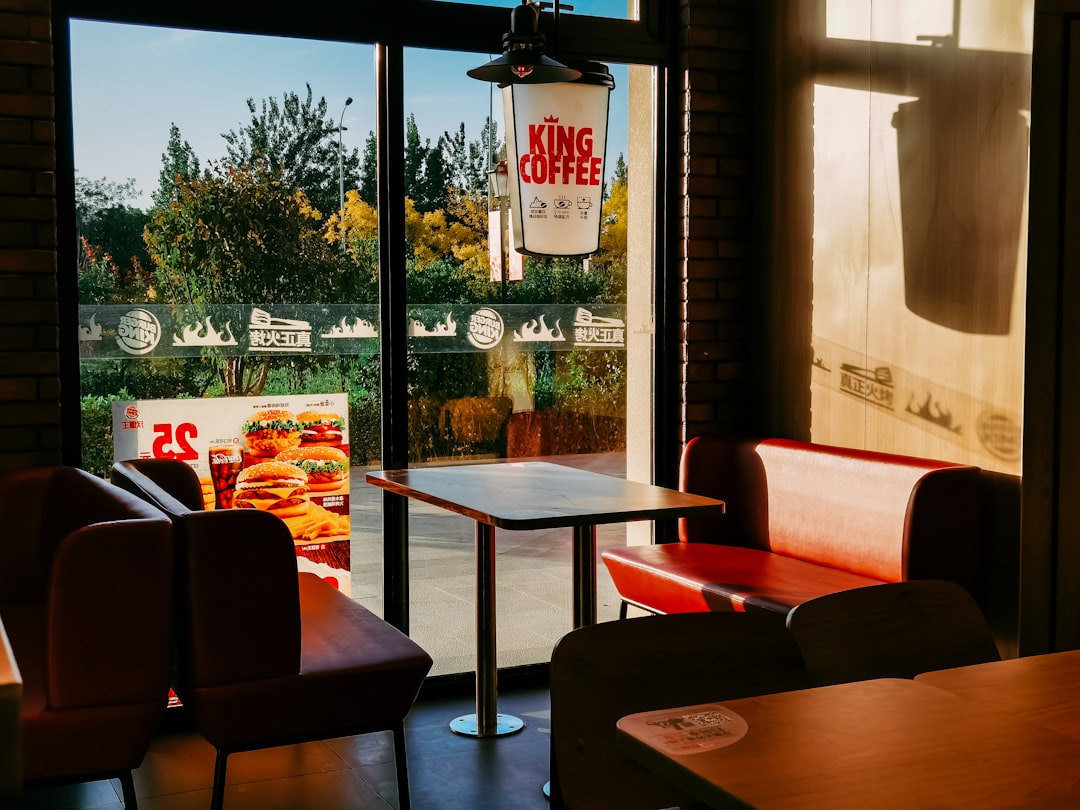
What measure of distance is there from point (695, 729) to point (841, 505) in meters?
2.60

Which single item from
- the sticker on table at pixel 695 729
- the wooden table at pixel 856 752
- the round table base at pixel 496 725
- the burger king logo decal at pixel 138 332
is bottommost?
the round table base at pixel 496 725

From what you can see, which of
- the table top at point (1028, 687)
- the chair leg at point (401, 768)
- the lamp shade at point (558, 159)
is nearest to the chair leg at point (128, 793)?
the chair leg at point (401, 768)

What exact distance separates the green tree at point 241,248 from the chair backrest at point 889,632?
2.65 metres

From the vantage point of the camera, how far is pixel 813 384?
15.1 ft

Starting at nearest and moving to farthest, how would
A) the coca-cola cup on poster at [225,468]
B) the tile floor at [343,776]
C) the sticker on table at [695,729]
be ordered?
1. the sticker on table at [695,729]
2. the tile floor at [343,776]
3. the coca-cola cup on poster at [225,468]

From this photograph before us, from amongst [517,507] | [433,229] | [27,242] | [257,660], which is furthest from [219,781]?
[433,229]

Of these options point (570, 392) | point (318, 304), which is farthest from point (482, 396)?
point (318, 304)

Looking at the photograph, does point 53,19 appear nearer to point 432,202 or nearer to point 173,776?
point 432,202

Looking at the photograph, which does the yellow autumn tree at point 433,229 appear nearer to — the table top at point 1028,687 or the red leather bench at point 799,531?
the red leather bench at point 799,531

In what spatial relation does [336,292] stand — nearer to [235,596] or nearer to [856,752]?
[235,596]

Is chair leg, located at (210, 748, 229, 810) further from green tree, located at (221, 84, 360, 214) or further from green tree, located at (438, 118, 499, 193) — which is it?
green tree, located at (438, 118, 499, 193)

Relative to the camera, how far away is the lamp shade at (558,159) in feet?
13.5

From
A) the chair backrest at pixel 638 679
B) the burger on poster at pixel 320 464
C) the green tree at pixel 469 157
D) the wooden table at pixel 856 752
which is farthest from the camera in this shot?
the green tree at pixel 469 157

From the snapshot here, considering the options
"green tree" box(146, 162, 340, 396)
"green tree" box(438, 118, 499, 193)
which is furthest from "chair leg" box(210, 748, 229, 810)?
"green tree" box(438, 118, 499, 193)
